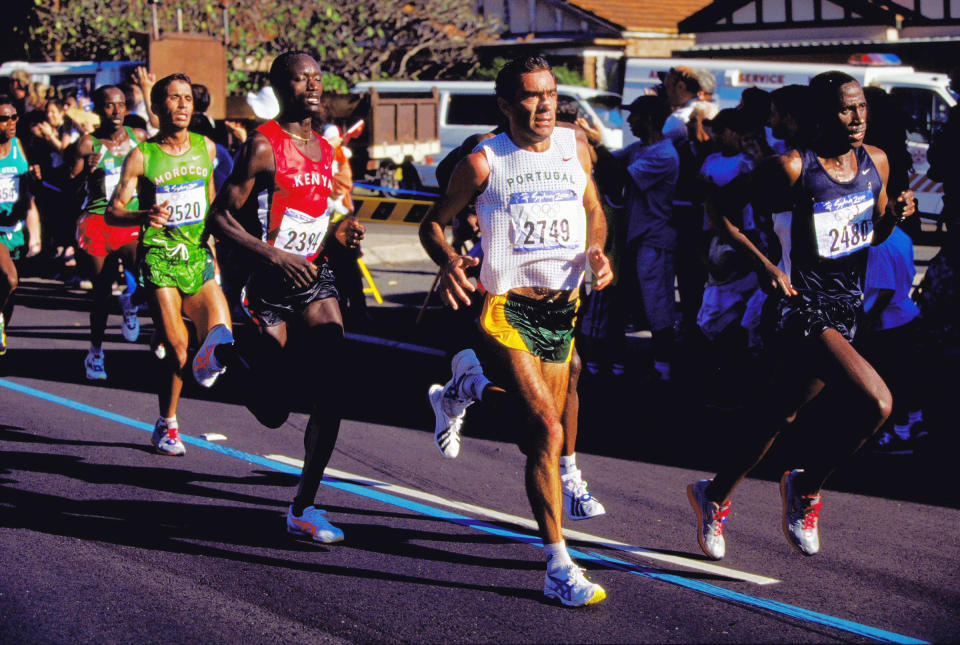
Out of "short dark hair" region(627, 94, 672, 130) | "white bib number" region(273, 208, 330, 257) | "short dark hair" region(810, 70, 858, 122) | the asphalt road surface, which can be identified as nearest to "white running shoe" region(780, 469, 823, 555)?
the asphalt road surface

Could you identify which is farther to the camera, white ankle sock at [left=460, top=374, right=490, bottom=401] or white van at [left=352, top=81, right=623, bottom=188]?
white van at [left=352, top=81, right=623, bottom=188]

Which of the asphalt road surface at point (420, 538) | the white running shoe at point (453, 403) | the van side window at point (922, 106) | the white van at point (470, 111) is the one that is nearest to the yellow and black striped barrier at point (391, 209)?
the asphalt road surface at point (420, 538)

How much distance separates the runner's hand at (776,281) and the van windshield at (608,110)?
16.4m

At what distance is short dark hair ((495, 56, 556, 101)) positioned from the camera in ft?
14.9

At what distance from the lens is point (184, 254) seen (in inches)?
257

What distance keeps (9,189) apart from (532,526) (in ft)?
18.4

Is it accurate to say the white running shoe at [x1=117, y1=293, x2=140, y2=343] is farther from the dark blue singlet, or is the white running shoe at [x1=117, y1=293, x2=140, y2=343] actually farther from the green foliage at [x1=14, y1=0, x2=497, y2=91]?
the green foliage at [x1=14, y1=0, x2=497, y2=91]

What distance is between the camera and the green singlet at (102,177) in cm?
947

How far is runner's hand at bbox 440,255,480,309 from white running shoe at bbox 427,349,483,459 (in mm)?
947

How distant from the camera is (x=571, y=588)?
14.3 feet

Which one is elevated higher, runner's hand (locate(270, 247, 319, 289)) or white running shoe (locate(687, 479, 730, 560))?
runner's hand (locate(270, 247, 319, 289))

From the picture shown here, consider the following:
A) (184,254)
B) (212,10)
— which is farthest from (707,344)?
(212,10)

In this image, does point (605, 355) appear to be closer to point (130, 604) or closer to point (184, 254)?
point (184, 254)

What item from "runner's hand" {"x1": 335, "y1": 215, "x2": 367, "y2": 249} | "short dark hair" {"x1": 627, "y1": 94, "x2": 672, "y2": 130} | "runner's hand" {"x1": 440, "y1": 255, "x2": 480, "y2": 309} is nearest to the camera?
"runner's hand" {"x1": 440, "y1": 255, "x2": 480, "y2": 309}
